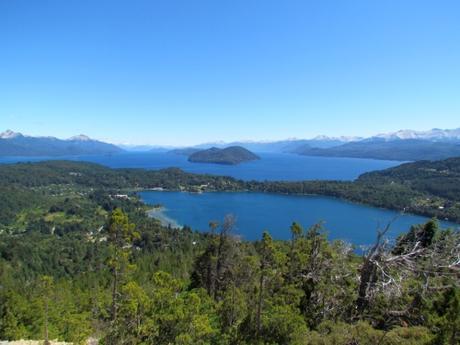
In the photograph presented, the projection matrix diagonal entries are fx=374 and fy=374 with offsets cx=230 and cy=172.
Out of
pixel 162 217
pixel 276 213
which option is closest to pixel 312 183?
pixel 276 213

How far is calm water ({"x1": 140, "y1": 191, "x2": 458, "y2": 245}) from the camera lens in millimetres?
84500

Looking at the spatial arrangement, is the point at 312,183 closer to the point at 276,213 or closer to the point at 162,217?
the point at 276,213

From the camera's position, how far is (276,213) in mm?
106062

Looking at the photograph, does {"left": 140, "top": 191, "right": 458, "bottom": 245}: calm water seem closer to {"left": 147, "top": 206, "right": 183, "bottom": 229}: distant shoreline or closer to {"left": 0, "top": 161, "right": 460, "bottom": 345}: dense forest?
{"left": 147, "top": 206, "right": 183, "bottom": 229}: distant shoreline

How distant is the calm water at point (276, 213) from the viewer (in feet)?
277

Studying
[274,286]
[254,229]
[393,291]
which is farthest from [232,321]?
[254,229]

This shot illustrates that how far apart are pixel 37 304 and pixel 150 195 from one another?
124m

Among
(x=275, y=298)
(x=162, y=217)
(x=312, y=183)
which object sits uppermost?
(x=275, y=298)

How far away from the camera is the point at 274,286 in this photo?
13555 millimetres

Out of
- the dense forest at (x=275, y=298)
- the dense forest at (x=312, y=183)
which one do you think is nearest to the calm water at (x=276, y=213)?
the dense forest at (x=312, y=183)

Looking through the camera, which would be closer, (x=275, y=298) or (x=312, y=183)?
(x=275, y=298)

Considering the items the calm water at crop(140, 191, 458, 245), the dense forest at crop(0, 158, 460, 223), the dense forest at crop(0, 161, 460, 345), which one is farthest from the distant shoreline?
the dense forest at crop(0, 161, 460, 345)

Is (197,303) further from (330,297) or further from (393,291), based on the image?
(393,291)

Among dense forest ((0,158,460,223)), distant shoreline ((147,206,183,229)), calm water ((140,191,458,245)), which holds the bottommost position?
distant shoreline ((147,206,183,229))
